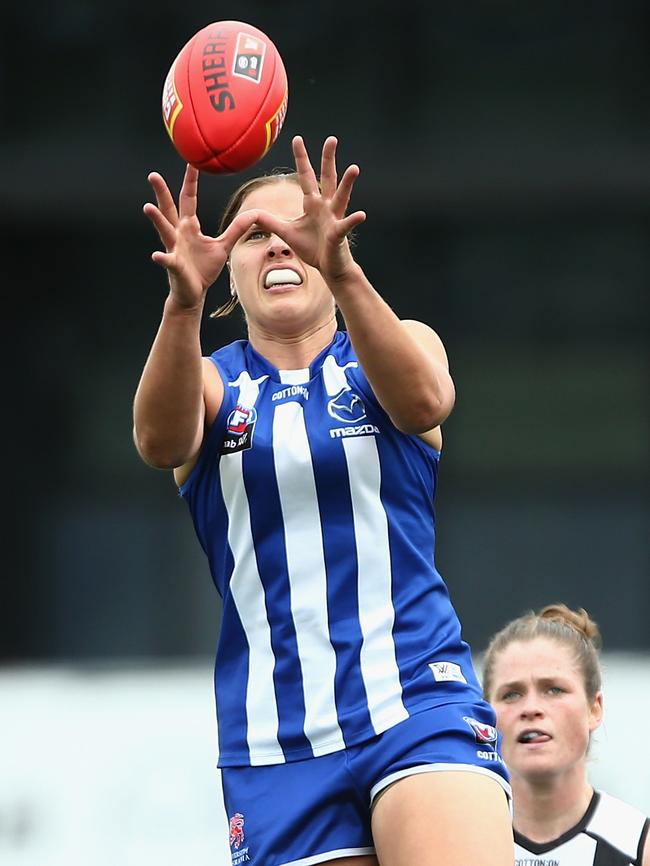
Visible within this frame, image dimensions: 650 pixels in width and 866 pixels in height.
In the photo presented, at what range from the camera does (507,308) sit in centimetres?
1064

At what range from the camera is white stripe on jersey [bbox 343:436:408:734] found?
3.12 m

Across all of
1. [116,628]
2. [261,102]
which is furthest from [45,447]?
[261,102]

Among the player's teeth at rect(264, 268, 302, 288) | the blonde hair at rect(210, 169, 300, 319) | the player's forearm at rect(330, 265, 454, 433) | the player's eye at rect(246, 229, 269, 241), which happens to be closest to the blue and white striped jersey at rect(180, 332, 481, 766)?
the player's forearm at rect(330, 265, 454, 433)

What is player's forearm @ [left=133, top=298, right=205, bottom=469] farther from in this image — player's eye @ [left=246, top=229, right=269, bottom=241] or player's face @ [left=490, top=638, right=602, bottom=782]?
player's face @ [left=490, top=638, right=602, bottom=782]

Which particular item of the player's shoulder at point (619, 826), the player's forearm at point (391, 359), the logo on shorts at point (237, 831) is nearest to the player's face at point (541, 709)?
the player's shoulder at point (619, 826)

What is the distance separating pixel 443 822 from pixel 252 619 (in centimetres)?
55

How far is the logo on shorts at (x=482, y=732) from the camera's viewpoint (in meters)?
3.12

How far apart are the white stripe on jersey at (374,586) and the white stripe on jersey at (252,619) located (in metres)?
0.19

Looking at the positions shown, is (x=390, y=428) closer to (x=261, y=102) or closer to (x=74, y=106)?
(x=261, y=102)

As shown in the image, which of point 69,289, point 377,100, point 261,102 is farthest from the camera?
point 69,289

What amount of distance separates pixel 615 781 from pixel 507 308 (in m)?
4.82

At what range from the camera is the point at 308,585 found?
3182 millimetres

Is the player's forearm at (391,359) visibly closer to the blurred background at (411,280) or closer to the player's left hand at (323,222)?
the player's left hand at (323,222)

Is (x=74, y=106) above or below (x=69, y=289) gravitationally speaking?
above
